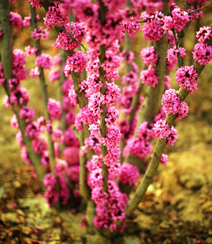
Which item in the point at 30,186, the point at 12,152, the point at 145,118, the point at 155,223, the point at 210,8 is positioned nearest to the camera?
the point at 145,118

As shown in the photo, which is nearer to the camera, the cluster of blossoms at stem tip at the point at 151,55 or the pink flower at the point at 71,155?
the cluster of blossoms at stem tip at the point at 151,55

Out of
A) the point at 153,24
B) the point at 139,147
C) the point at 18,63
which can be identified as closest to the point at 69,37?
the point at 153,24

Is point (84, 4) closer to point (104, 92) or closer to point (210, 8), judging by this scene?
point (104, 92)

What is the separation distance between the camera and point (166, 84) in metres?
2.68

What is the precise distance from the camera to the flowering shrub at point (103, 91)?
1.36 m

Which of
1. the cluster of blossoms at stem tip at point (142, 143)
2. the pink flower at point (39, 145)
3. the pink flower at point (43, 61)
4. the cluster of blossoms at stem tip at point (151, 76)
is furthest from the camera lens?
the pink flower at point (39, 145)

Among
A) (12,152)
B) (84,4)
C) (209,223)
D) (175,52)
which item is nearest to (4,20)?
(84,4)

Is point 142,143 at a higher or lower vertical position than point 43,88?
lower

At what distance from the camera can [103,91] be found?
1.54 metres

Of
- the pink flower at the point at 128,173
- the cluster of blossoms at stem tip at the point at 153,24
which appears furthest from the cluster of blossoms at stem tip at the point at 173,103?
the pink flower at the point at 128,173

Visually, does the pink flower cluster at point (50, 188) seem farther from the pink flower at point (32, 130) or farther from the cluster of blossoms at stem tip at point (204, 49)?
the cluster of blossoms at stem tip at point (204, 49)

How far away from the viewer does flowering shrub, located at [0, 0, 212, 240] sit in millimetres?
1356

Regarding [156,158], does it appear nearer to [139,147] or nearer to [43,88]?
[139,147]

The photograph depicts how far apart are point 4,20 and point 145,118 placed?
6.85ft
